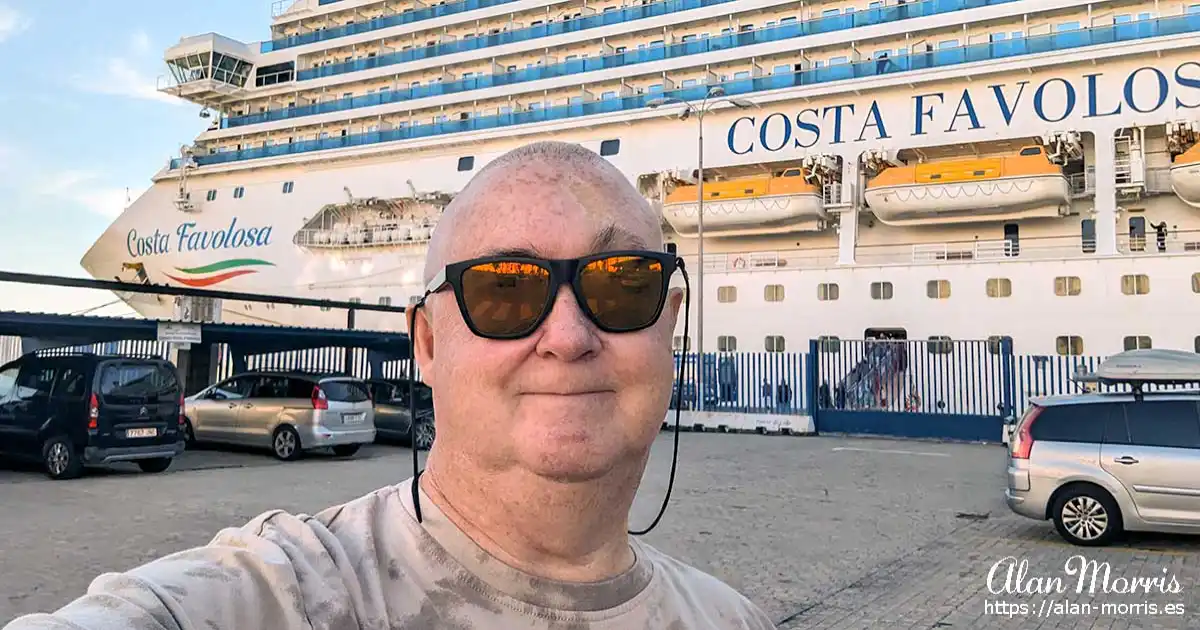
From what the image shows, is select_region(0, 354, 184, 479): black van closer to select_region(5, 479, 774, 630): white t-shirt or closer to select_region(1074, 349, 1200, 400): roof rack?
select_region(5, 479, 774, 630): white t-shirt

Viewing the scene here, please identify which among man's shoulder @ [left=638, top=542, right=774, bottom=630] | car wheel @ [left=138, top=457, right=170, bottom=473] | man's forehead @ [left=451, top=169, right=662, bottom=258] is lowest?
car wheel @ [left=138, top=457, right=170, bottom=473]

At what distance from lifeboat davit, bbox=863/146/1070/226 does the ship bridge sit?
26254 millimetres

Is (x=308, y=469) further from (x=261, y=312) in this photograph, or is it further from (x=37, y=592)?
(x=261, y=312)

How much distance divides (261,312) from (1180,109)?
27967 mm

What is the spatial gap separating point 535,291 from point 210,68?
118ft

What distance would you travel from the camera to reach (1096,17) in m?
20.0

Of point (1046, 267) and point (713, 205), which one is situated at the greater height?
point (713, 205)

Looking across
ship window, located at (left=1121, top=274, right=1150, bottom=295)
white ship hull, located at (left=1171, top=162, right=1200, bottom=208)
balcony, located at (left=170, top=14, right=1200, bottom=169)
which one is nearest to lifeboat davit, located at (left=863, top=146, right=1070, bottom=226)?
white ship hull, located at (left=1171, top=162, right=1200, bottom=208)

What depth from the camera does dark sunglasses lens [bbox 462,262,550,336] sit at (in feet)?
3.29

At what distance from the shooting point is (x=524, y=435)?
38.0 inches

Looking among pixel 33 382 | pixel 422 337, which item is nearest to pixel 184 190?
pixel 33 382

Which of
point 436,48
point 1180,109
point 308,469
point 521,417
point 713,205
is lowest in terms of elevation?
point 308,469

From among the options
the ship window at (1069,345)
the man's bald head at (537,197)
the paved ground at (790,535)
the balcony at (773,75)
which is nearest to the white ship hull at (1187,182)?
the balcony at (773,75)

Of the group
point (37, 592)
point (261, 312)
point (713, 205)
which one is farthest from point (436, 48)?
point (37, 592)
